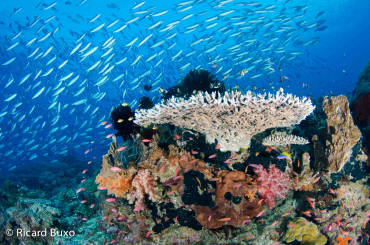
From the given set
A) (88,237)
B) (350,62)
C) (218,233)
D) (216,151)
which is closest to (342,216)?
Result: (218,233)

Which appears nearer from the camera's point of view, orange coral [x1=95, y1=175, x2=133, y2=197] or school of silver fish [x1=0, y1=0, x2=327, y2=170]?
orange coral [x1=95, y1=175, x2=133, y2=197]

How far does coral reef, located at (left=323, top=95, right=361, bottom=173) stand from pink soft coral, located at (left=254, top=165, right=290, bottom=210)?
1.16 meters

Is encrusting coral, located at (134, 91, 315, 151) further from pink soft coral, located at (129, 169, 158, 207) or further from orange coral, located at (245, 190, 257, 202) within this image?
pink soft coral, located at (129, 169, 158, 207)

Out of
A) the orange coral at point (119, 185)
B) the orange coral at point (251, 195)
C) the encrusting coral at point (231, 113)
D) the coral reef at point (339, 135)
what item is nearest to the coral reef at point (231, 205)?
the orange coral at point (251, 195)

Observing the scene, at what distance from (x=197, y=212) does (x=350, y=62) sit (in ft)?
470

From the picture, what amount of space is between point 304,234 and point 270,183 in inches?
57.9

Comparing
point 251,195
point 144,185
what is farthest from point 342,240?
point 144,185

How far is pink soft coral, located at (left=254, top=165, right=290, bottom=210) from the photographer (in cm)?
361

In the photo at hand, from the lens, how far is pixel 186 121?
3529 mm

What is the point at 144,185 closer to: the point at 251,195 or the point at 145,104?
the point at 251,195

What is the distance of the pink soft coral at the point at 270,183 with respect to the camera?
3611 millimetres

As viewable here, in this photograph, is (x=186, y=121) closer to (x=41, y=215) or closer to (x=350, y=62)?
(x=41, y=215)

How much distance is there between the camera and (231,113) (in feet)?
10.3

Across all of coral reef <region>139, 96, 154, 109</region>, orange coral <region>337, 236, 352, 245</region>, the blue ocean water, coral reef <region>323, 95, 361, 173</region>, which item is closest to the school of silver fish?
the blue ocean water
